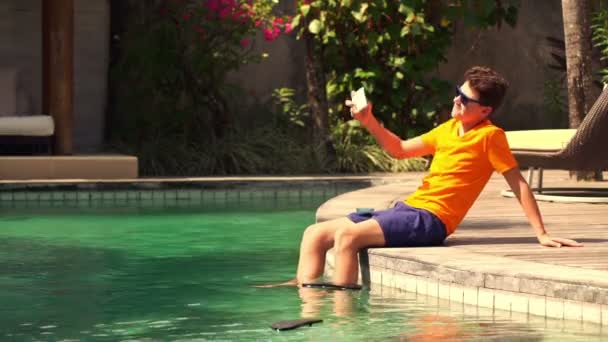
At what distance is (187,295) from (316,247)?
70 centimetres

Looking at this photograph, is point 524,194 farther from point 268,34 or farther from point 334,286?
point 268,34

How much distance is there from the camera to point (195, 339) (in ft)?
17.2

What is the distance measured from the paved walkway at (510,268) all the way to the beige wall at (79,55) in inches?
318

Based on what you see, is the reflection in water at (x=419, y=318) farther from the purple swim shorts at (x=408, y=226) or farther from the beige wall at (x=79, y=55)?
the beige wall at (x=79, y=55)

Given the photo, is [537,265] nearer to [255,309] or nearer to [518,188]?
[518,188]

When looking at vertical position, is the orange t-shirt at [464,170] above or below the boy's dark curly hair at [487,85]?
below

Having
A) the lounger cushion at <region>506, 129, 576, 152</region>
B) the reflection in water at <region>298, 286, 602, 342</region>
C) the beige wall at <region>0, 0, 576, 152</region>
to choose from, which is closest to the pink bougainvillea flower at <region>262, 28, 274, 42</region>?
the beige wall at <region>0, 0, 576, 152</region>

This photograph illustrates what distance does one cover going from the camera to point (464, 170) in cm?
634

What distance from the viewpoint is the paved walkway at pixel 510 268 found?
5.33m

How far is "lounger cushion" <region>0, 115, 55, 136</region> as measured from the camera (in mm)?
13062

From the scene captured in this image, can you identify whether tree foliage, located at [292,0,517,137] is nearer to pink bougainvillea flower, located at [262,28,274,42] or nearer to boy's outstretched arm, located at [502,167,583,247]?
pink bougainvillea flower, located at [262,28,274,42]

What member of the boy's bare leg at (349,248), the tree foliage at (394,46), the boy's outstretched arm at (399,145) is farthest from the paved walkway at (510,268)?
the tree foliage at (394,46)

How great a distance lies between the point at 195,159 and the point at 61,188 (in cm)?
229

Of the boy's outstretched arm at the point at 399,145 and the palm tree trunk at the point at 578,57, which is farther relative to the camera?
the palm tree trunk at the point at 578,57
